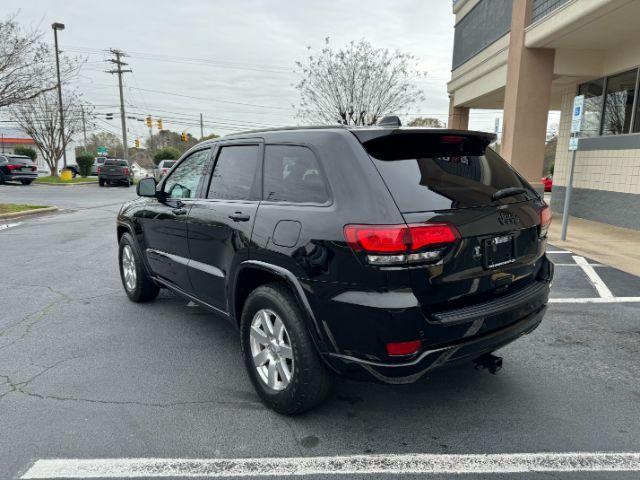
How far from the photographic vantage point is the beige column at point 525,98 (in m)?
11.6

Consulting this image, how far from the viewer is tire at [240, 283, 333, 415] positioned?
109 inches

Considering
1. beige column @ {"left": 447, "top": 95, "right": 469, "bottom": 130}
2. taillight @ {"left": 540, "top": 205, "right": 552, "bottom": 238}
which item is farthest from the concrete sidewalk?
beige column @ {"left": 447, "top": 95, "right": 469, "bottom": 130}

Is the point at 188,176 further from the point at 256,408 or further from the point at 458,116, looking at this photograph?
the point at 458,116

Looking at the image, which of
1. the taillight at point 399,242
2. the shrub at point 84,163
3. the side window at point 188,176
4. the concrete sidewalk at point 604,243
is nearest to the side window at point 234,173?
the side window at point 188,176

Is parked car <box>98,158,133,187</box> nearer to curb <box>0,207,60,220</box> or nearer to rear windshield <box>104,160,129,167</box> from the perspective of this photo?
rear windshield <box>104,160,129,167</box>

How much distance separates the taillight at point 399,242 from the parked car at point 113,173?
2923 cm

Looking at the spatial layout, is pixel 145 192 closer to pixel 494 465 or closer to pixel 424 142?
pixel 424 142

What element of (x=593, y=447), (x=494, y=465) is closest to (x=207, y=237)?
(x=494, y=465)

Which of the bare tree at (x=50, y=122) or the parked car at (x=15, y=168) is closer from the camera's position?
the parked car at (x=15, y=168)

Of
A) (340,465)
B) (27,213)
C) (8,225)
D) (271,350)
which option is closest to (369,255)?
(271,350)

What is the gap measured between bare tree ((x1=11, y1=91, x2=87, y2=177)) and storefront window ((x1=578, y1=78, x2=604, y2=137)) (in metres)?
30.3

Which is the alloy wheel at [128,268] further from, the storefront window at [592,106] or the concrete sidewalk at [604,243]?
the storefront window at [592,106]

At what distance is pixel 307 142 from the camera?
118 inches

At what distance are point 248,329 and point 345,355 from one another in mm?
905
